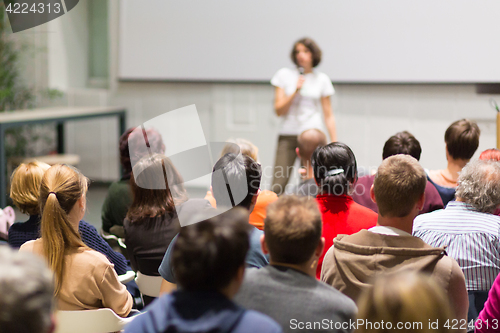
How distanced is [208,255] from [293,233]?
31cm

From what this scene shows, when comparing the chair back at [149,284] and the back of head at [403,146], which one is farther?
the back of head at [403,146]

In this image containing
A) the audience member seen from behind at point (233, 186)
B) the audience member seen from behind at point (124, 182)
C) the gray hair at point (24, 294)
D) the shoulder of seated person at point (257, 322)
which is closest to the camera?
the gray hair at point (24, 294)

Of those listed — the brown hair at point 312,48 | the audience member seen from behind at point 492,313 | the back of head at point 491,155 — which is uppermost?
the brown hair at point 312,48

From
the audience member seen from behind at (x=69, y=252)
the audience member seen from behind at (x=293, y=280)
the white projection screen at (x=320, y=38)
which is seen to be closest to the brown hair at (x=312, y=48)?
the white projection screen at (x=320, y=38)

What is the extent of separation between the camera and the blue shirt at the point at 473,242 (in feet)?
5.90

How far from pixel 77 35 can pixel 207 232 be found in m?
5.78

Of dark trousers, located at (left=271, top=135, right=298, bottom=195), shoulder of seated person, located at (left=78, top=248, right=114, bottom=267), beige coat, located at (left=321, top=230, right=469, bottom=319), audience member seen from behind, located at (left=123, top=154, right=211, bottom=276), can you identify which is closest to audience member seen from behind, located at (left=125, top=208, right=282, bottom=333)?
beige coat, located at (left=321, top=230, right=469, bottom=319)

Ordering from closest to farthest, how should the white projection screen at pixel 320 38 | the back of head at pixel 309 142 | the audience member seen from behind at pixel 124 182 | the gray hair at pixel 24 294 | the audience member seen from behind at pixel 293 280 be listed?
the gray hair at pixel 24 294, the audience member seen from behind at pixel 293 280, the audience member seen from behind at pixel 124 182, the back of head at pixel 309 142, the white projection screen at pixel 320 38

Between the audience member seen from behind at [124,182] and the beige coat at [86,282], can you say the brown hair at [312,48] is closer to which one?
the audience member seen from behind at [124,182]

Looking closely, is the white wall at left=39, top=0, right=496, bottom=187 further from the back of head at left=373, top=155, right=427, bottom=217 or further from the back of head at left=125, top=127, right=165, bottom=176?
the back of head at left=373, top=155, right=427, bottom=217

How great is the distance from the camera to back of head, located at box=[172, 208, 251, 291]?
0.94 metres

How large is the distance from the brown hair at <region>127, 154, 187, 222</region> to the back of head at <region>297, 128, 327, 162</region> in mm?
1033

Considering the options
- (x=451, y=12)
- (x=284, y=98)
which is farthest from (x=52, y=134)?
(x=451, y=12)

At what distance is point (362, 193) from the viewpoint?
2.47 metres
